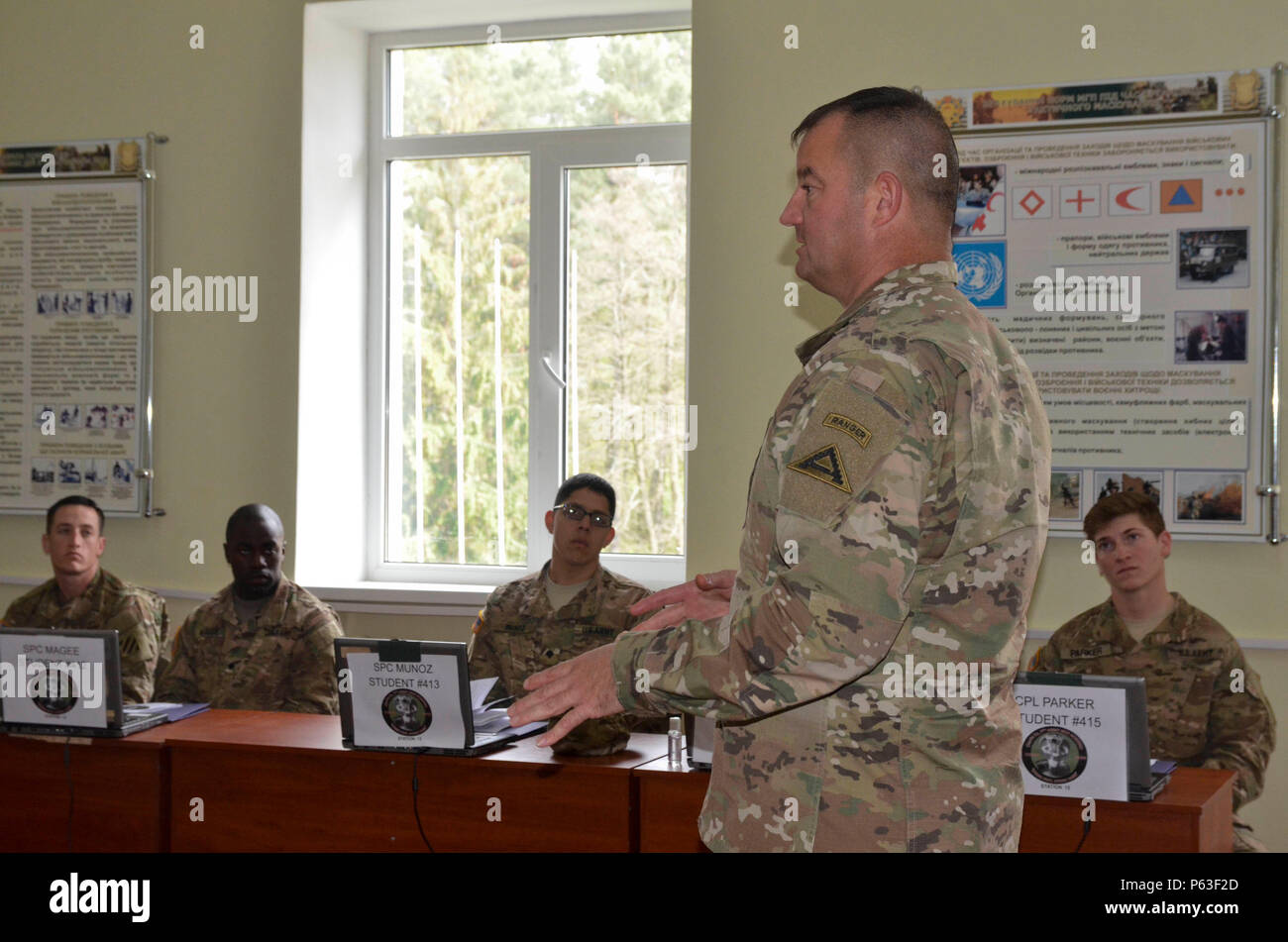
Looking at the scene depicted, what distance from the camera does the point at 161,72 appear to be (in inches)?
181

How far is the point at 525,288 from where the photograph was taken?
182 inches

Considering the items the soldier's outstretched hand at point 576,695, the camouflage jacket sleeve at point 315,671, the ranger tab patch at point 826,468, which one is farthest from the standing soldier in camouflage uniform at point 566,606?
the ranger tab patch at point 826,468

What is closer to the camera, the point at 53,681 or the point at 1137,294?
the point at 53,681

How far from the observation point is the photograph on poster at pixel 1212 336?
3.51 metres

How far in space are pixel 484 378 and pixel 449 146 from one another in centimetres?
85

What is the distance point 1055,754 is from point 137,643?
2879 millimetres

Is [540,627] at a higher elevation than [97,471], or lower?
lower

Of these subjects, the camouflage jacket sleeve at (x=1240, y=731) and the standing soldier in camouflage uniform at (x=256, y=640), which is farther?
the standing soldier in camouflage uniform at (x=256, y=640)

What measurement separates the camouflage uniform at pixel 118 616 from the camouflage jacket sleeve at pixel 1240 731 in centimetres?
306

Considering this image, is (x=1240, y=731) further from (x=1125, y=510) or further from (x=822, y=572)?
(x=822, y=572)

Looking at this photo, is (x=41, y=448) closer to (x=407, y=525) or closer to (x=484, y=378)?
(x=407, y=525)
